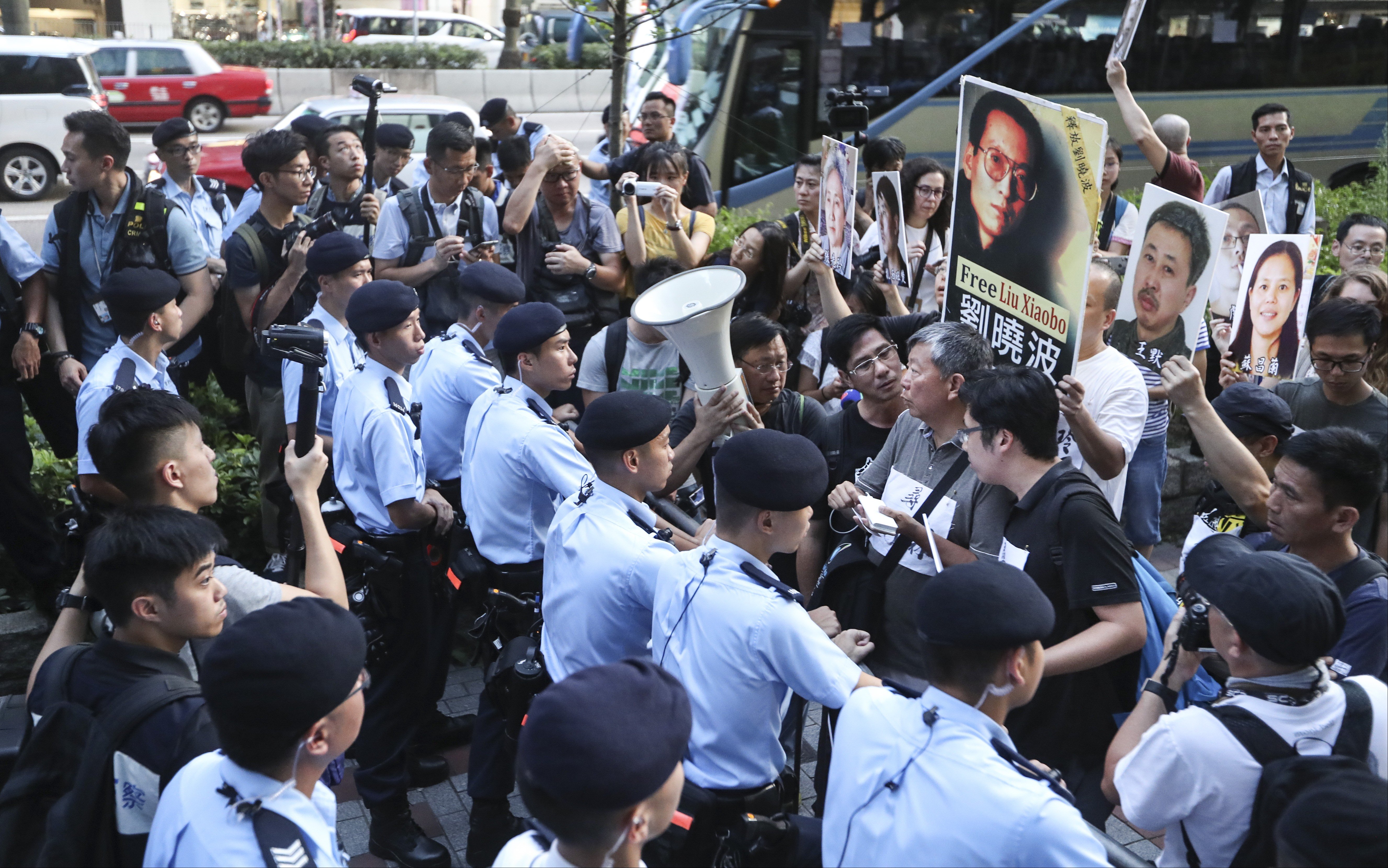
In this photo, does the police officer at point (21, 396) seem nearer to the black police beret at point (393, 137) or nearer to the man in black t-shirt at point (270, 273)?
the man in black t-shirt at point (270, 273)

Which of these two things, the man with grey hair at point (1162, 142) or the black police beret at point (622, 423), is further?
the man with grey hair at point (1162, 142)

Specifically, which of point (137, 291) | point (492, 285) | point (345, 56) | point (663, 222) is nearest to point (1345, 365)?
point (492, 285)

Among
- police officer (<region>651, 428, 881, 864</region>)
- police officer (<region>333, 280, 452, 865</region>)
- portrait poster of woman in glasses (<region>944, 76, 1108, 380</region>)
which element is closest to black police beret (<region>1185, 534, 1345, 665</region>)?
police officer (<region>651, 428, 881, 864</region>)

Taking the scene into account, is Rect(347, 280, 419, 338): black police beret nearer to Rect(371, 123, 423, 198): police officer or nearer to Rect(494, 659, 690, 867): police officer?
Rect(494, 659, 690, 867): police officer

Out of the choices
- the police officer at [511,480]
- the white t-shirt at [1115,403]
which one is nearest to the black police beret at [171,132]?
the police officer at [511,480]

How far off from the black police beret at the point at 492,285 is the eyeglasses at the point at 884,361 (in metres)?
1.64

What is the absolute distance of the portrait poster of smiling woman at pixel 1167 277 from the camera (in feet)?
13.0

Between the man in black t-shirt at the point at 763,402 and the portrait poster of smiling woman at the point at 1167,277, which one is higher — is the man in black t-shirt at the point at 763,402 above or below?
below

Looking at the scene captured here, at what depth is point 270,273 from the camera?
19.4ft

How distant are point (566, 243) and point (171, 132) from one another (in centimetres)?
270

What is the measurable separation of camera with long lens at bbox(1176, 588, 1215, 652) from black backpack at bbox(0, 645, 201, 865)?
229 cm

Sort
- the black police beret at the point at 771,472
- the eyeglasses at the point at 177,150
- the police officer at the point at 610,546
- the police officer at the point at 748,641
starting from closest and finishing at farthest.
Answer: the police officer at the point at 748,641, the black police beret at the point at 771,472, the police officer at the point at 610,546, the eyeglasses at the point at 177,150

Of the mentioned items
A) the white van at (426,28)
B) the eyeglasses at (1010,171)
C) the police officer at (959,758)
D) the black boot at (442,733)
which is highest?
the white van at (426,28)

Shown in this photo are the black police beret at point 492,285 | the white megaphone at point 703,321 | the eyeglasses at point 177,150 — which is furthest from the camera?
the eyeglasses at point 177,150
